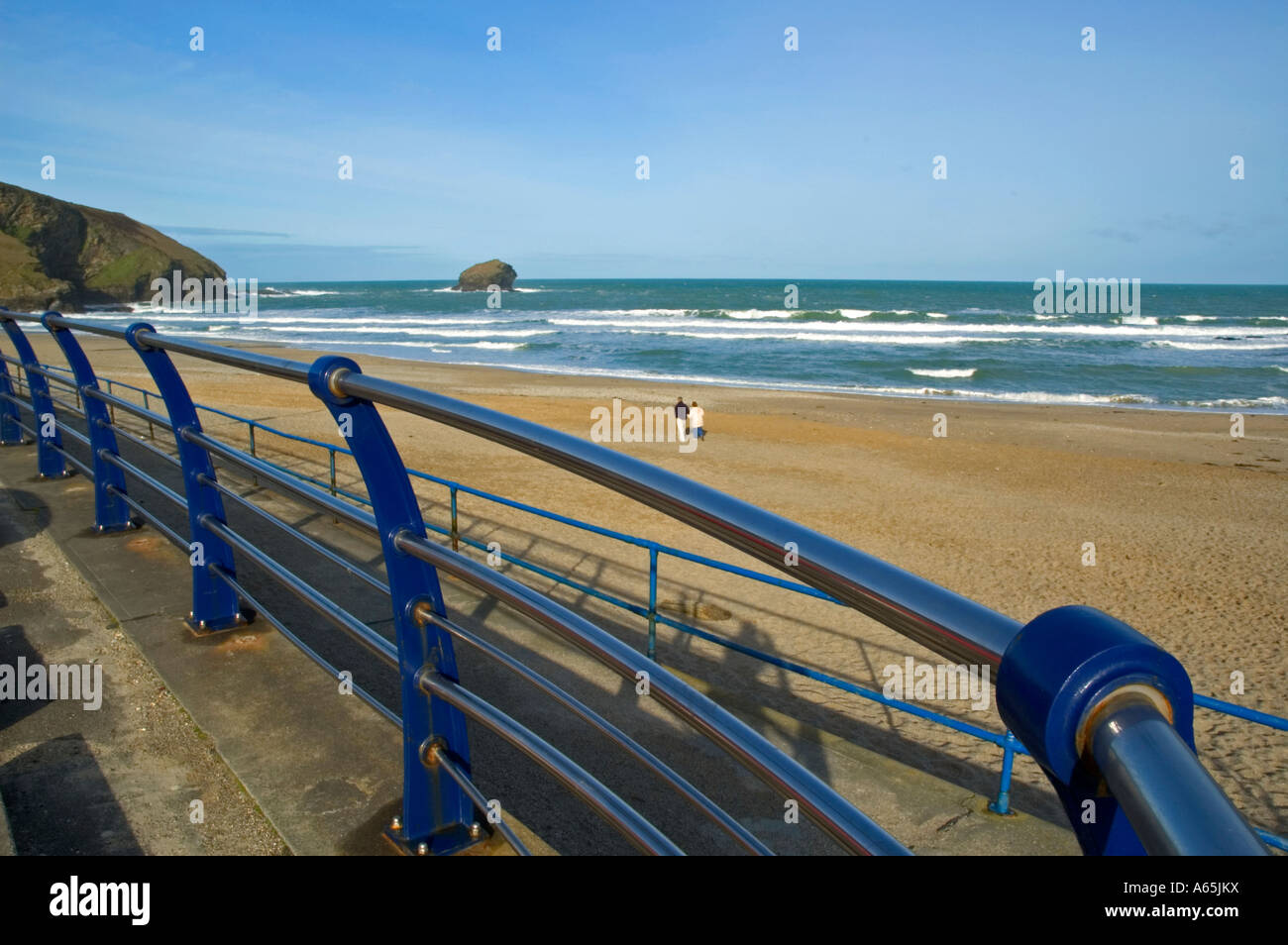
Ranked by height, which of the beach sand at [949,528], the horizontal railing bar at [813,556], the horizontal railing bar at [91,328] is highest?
the horizontal railing bar at [91,328]

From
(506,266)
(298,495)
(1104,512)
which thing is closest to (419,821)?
(298,495)

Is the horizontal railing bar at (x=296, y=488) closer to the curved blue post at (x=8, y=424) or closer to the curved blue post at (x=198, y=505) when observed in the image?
the curved blue post at (x=198, y=505)

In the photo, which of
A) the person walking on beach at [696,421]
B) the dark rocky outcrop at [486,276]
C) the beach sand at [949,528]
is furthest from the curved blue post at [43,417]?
the dark rocky outcrop at [486,276]

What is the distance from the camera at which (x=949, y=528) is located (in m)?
12.2

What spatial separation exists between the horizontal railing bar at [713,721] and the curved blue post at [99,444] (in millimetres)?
3434

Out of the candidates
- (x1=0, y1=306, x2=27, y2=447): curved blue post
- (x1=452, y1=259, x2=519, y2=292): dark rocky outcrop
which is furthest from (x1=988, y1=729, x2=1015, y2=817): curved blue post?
(x1=452, y1=259, x2=519, y2=292): dark rocky outcrop

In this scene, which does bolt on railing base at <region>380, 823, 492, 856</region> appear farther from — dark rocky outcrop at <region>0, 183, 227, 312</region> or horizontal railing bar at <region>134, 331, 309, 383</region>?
dark rocky outcrop at <region>0, 183, 227, 312</region>

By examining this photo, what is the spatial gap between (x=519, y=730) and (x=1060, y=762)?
123 centimetres

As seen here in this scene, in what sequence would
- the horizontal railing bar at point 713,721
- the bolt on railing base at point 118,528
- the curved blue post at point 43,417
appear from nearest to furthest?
the horizontal railing bar at point 713,721 → the bolt on railing base at point 118,528 → the curved blue post at point 43,417

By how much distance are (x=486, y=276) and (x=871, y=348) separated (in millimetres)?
91868

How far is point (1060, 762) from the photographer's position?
0.69 meters

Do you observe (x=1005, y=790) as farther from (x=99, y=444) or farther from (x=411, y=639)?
(x=99, y=444)

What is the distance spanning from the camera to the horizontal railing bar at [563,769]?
4.50ft
